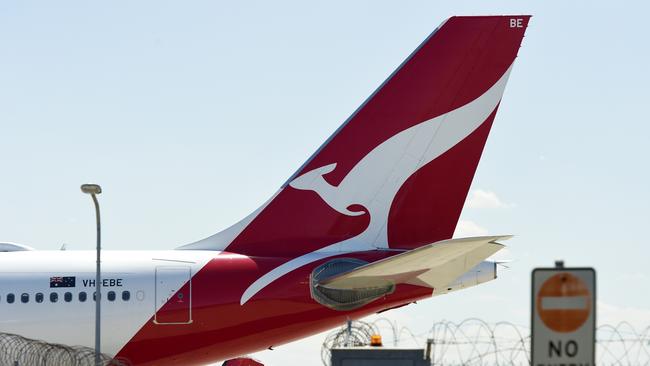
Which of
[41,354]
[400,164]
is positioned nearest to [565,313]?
[41,354]

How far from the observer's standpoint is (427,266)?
20.9m

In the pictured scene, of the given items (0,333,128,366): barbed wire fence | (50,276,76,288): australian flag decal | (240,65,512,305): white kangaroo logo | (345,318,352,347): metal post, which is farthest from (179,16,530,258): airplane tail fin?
(0,333,128,366): barbed wire fence

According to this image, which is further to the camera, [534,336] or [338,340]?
[338,340]

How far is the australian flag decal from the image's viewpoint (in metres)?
22.8

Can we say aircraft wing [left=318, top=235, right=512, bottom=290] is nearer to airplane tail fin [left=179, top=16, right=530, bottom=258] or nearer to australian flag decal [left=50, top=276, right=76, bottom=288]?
airplane tail fin [left=179, top=16, right=530, bottom=258]

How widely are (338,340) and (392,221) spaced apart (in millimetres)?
3405

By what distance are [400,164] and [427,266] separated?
377cm

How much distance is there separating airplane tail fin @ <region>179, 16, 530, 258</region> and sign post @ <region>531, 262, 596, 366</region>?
17.2 meters

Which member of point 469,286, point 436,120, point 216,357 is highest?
point 436,120

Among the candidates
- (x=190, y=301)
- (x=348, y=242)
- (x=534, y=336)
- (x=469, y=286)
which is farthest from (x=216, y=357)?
(x=534, y=336)

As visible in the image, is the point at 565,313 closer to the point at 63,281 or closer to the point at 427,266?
the point at 427,266

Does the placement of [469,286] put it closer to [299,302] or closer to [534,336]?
[299,302]

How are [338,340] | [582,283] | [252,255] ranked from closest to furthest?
1. [582,283]
2. [338,340]
3. [252,255]

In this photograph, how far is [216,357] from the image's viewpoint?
2319cm
